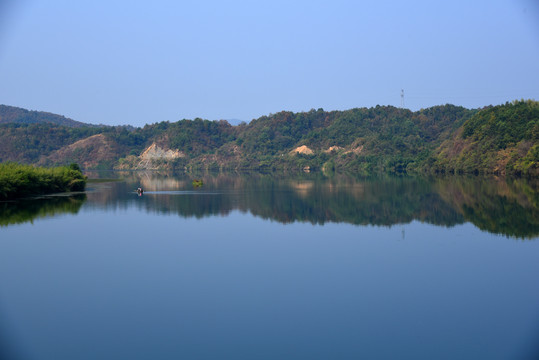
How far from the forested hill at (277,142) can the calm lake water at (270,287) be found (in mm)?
63468

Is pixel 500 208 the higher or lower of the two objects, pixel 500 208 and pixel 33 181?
the lower

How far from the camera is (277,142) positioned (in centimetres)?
14362

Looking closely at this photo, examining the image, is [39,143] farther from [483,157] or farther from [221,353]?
[221,353]

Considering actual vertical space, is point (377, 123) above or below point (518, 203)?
above

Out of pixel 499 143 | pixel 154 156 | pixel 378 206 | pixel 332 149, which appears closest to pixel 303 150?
pixel 332 149

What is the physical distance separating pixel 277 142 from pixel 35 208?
112846 millimetres

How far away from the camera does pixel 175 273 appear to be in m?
16.3

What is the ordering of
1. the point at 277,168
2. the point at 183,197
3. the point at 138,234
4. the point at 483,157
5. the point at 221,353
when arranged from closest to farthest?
the point at 221,353 < the point at 138,234 < the point at 183,197 < the point at 483,157 < the point at 277,168

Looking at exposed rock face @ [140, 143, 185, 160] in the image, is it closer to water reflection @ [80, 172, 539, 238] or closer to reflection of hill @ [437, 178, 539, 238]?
water reflection @ [80, 172, 539, 238]

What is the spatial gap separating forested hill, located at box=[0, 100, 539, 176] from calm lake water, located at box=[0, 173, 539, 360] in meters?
63.5

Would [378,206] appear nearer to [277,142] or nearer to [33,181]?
[33,181]

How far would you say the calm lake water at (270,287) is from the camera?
10758 mm

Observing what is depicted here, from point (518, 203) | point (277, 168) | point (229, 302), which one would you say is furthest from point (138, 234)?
point (277, 168)

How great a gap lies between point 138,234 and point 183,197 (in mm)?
18376
